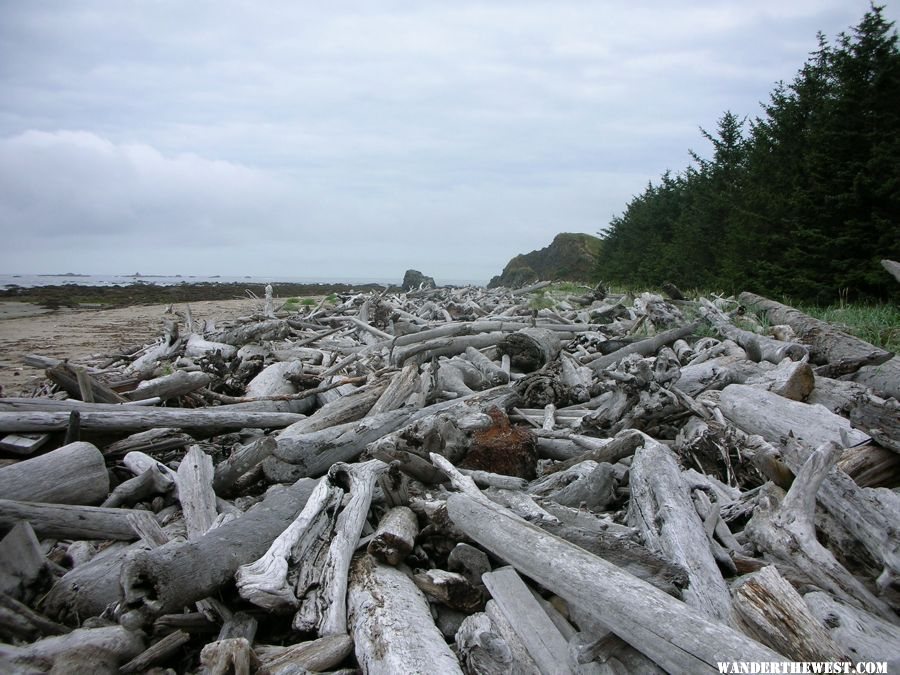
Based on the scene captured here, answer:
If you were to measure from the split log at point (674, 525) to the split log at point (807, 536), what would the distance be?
0.33m

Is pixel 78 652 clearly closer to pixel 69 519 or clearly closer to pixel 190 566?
pixel 190 566

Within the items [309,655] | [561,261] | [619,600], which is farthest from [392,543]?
[561,261]

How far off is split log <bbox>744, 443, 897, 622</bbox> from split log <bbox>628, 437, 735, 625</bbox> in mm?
330

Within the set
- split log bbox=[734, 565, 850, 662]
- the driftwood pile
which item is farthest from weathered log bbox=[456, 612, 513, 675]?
split log bbox=[734, 565, 850, 662]

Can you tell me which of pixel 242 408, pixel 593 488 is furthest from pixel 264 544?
pixel 242 408

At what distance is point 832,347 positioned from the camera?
6.48m

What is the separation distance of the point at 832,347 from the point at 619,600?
20.0 feet

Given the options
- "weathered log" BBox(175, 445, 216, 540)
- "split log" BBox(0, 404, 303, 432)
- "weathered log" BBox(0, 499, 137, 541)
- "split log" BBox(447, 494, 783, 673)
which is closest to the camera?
"split log" BBox(447, 494, 783, 673)

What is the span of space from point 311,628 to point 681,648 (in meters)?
1.54

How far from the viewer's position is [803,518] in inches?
104

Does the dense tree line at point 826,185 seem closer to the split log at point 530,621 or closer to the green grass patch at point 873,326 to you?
the green grass patch at point 873,326

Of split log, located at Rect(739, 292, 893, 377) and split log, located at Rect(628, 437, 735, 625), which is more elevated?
split log, located at Rect(739, 292, 893, 377)

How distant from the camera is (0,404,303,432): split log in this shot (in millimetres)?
4242

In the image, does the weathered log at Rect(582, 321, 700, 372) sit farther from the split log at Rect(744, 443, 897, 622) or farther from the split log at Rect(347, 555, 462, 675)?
the split log at Rect(347, 555, 462, 675)
